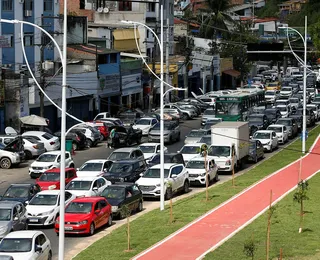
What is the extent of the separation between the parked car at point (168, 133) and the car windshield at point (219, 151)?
11899 millimetres

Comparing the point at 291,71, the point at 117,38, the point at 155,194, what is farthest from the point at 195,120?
the point at 291,71

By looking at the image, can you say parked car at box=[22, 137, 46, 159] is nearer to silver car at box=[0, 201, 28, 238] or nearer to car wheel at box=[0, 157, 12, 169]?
car wheel at box=[0, 157, 12, 169]

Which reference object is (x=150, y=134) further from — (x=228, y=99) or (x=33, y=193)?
(x=33, y=193)

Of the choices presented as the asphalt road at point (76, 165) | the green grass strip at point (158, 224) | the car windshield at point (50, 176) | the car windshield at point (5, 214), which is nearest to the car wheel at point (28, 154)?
the asphalt road at point (76, 165)

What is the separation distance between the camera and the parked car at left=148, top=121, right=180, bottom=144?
6409 cm

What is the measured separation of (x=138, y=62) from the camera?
297 feet

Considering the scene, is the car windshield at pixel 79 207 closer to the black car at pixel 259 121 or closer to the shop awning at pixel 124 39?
the black car at pixel 259 121

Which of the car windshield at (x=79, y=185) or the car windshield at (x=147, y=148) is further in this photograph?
the car windshield at (x=147, y=148)

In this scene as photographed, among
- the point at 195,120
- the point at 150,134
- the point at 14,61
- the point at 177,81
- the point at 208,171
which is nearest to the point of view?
the point at 208,171

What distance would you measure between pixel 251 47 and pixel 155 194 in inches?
1393

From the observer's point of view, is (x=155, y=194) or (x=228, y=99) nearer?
(x=155, y=194)

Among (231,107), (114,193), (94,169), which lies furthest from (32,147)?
(231,107)

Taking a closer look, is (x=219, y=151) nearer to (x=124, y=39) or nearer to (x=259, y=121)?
(x=259, y=121)

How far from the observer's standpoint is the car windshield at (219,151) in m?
51.2
